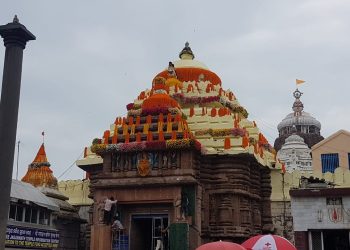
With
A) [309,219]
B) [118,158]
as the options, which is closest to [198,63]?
[118,158]

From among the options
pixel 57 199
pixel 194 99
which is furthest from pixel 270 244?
pixel 57 199

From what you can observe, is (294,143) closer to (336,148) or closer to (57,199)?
(336,148)

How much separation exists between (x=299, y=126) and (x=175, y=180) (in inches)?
1719

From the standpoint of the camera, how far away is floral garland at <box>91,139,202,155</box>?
24.0 metres

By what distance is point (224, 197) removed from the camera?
25.2m

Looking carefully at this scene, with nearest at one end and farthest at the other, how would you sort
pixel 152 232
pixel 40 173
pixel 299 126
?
pixel 152 232
pixel 40 173
pixel 299 126

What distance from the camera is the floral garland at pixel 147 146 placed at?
946 inches

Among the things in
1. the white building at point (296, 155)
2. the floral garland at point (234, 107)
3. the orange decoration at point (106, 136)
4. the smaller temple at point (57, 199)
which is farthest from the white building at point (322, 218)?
the white building at point (296, 155)

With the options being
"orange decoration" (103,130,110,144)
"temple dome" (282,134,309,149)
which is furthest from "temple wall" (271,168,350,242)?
"temple dome" (282,134,309,149)

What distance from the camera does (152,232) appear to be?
83.2ft

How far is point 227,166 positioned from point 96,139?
6.82 meters

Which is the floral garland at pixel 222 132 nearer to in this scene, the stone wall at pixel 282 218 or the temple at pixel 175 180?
the temple at pixel 175 180

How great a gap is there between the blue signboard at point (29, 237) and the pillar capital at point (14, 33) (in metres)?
8.69

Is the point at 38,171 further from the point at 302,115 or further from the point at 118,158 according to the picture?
the point at 302,115
